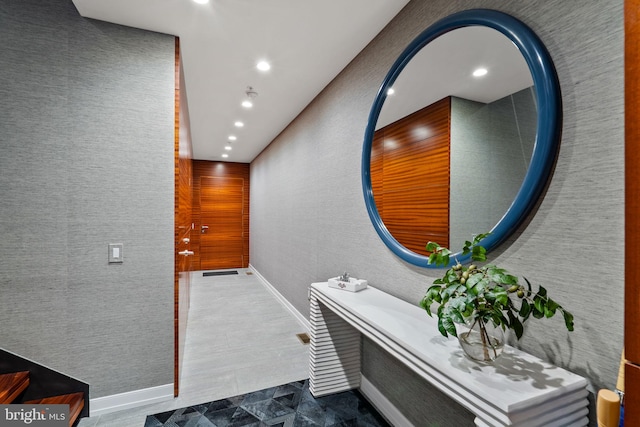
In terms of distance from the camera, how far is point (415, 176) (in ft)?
5.38

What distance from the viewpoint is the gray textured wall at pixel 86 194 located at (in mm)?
1713

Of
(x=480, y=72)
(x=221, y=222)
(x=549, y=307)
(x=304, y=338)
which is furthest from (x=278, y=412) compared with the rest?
(x=221, y=222)

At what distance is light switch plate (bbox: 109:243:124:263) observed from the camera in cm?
188

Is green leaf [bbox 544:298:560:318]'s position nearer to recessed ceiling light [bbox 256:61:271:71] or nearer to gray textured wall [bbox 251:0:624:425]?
gray textured wall [bbox 251:0:624:425]

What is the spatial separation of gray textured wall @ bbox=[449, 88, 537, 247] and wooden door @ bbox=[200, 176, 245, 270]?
6221 millimetres

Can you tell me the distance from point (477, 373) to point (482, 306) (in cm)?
23

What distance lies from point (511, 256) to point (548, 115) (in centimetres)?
54

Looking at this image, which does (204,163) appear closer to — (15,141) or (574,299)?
(15,141)

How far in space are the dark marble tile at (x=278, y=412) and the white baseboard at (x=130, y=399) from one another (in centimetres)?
15

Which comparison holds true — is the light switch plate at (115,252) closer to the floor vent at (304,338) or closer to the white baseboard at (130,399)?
the white baseboard at (130,399)

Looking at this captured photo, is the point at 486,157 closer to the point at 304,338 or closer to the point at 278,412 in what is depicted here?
the point at 278,412

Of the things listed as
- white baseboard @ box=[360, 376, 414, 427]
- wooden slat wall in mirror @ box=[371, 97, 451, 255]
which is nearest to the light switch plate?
wooden slat wall in mirror @ box=[371, 97, 451, 255]

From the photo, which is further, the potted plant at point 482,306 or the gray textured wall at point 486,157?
the gray textured wall at point 486,157

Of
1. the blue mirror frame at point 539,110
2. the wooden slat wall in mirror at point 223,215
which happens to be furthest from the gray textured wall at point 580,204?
the wooden slat wall in mirror at point 223,215
